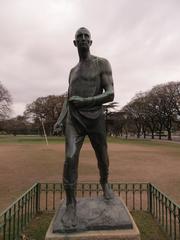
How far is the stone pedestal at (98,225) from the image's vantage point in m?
3.73

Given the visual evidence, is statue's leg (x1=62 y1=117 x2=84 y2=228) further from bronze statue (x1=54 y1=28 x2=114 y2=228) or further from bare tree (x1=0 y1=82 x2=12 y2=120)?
bare tree (x1=0 y1=82 x2=12 y2=120)

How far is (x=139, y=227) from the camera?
256 inches

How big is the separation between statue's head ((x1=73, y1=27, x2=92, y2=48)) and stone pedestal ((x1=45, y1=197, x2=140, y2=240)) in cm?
237

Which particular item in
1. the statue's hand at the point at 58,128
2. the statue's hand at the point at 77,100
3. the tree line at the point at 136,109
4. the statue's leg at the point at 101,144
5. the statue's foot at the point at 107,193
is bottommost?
the statue's foot at the point at 107,193

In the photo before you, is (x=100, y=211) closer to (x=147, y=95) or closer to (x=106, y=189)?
(x=106, y=189)

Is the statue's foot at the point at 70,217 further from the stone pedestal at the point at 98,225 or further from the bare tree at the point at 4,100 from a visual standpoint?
the bare tree at the point at 4,100

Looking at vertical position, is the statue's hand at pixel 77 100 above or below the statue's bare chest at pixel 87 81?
below

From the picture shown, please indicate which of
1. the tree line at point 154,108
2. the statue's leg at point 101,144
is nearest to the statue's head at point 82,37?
the statue's leg at point 101,144

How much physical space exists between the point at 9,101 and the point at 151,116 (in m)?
29.7

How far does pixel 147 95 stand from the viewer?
59.9 meters

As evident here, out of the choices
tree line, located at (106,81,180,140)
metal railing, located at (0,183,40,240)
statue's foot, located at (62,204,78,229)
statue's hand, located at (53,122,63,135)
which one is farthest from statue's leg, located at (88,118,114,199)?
tree line, located at (106,81,180,140)

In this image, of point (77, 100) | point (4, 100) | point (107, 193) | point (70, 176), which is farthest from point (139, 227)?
point (4, 100)

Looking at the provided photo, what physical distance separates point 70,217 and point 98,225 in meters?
0.39

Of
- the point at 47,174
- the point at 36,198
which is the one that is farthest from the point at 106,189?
the point at 47,174
